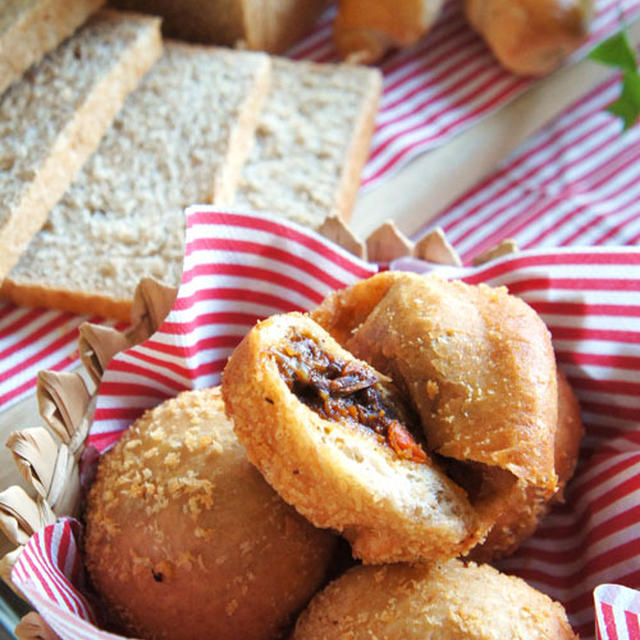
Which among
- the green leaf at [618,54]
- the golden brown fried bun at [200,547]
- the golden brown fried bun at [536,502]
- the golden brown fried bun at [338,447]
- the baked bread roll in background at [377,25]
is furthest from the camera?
the baked bread roll in background at [377,25]

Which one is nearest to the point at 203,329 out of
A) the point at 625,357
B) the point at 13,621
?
the point at 13,621

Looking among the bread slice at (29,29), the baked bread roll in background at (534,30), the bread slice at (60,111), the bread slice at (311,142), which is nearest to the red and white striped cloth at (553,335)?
the bread slice at (311,142)

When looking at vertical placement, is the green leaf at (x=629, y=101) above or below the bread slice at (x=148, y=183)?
below

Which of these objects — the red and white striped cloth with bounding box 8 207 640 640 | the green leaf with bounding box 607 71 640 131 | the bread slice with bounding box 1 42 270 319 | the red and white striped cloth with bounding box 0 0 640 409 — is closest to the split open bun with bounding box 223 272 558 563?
the red and white striped cloth with bounding box 8 207 640 640

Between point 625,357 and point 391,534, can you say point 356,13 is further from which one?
point 391,534

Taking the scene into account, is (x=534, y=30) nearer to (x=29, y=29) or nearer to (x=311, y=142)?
(x=311, y=142)

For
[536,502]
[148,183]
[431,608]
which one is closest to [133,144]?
[148,183]

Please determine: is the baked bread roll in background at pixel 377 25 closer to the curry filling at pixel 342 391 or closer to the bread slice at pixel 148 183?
the bread slice at pixel 148 183
